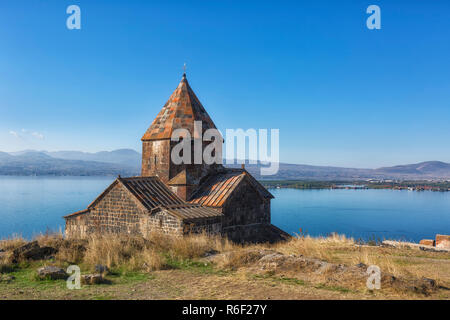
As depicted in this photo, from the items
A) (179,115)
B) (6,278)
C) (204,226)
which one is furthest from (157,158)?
(6,278)

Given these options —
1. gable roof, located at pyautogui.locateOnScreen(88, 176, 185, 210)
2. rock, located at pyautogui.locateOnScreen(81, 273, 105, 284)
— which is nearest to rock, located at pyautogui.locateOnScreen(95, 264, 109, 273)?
rock, located at pyautogui.locateOnScreen(81, 273, 105, 284)

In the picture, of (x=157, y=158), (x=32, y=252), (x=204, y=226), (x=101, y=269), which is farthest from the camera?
(x=157, y=158)

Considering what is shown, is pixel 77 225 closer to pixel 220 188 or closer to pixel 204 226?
pixel 204 226

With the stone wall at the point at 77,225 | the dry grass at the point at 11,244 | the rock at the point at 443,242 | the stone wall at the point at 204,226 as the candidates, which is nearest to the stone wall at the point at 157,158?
the stone wall at the point at 77,225

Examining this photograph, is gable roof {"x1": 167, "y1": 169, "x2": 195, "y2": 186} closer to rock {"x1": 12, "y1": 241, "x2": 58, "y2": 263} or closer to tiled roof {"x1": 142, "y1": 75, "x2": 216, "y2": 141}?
tiled roof {"x1": 142, "y1": 75, "x2": 216, "y2": 141}

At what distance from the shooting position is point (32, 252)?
26.0 feet

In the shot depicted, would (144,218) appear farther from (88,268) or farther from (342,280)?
(342,280)

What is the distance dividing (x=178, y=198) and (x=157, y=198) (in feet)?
3.33

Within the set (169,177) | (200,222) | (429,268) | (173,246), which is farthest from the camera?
(169,177)

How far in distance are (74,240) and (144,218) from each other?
287cm

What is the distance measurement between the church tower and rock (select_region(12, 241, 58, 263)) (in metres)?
5.73

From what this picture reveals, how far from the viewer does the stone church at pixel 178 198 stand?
1134cm

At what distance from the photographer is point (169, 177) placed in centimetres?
1366
